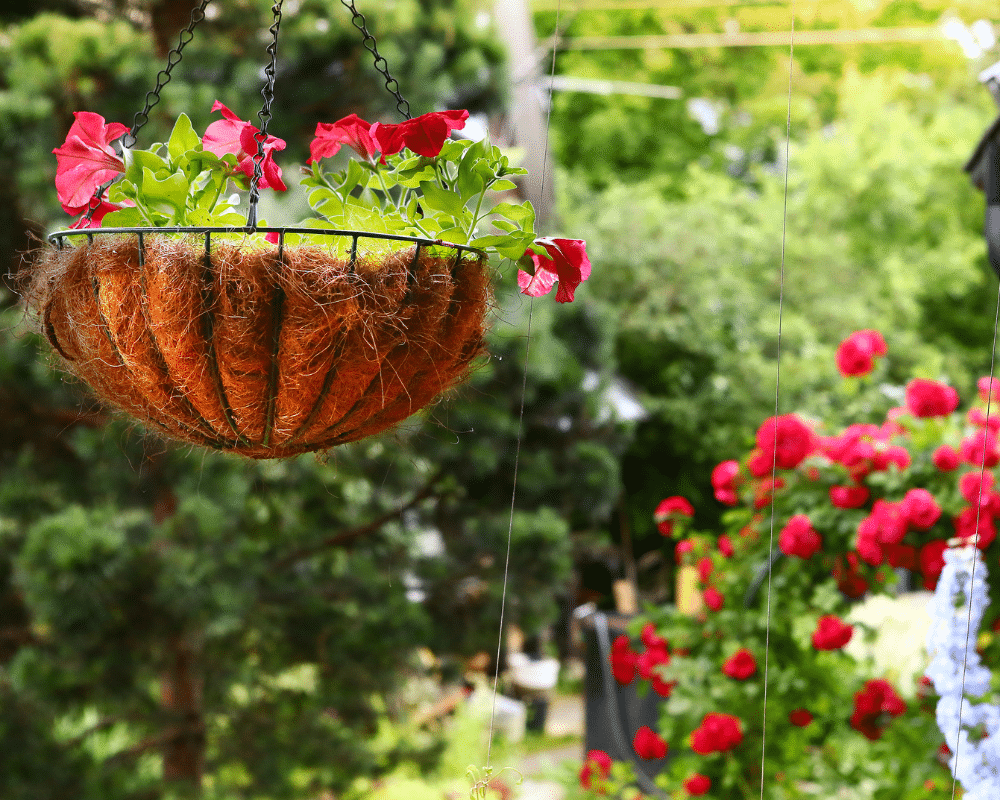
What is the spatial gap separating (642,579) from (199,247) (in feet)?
21.6

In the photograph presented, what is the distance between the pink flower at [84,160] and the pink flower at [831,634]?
1.47 meters

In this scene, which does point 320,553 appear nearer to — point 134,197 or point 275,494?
point 275,494

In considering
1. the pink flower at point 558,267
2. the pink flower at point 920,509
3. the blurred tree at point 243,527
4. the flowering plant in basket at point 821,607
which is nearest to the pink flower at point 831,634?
the flowering plant in basket at point 821,607

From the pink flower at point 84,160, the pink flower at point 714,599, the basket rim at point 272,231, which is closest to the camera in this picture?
the basket rim at point 272,231

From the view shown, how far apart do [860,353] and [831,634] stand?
60cm

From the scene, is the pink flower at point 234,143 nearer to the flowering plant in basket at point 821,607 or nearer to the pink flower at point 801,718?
the flowering plant in basket at point 821,607

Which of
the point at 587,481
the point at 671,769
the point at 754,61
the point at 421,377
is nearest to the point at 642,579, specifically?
the point at 587,481

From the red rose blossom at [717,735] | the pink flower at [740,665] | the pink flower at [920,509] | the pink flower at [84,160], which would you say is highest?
the pink flower at [84,160]

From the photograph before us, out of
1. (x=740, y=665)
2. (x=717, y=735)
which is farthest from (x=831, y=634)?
(x=717, y=735)

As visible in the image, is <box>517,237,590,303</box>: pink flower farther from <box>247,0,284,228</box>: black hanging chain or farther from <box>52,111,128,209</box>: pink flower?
<box>52,111,128,209</box>: pink flower

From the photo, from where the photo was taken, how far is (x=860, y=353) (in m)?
1.95

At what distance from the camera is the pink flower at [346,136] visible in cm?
83

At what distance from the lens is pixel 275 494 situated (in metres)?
3.03

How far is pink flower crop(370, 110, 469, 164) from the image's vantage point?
2.50 ft
